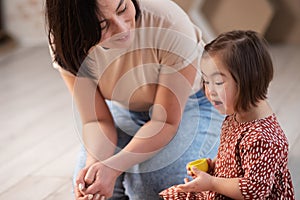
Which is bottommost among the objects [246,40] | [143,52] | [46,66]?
[46,66]

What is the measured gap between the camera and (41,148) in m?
2.17

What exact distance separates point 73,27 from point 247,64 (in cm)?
41

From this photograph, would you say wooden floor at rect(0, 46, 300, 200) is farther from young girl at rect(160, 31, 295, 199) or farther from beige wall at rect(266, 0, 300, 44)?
young girl at rect(160, 31, 295, 199)

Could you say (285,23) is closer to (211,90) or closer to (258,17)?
(258,17)

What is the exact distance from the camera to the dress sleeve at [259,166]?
1250 millimetres

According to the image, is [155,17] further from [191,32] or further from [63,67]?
[63,67]

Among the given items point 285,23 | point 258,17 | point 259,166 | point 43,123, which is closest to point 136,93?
point 259,166

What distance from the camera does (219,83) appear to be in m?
1.29

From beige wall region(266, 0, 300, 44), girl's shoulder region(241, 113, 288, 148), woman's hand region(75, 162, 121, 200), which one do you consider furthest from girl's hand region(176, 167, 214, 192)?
beige wall region(266, 0, 300, 44)

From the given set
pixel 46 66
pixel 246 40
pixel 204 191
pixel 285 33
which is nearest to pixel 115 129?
pixel 204 191

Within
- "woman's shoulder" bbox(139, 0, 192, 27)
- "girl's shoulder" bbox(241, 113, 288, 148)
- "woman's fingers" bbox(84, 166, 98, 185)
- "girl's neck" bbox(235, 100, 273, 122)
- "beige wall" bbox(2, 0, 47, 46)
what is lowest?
"beige wall" bbox(2, 0, 47, 46)

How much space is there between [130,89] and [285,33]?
1.99m

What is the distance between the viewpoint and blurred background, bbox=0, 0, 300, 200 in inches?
76.4

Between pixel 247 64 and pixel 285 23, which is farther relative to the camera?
pixel 285 23
